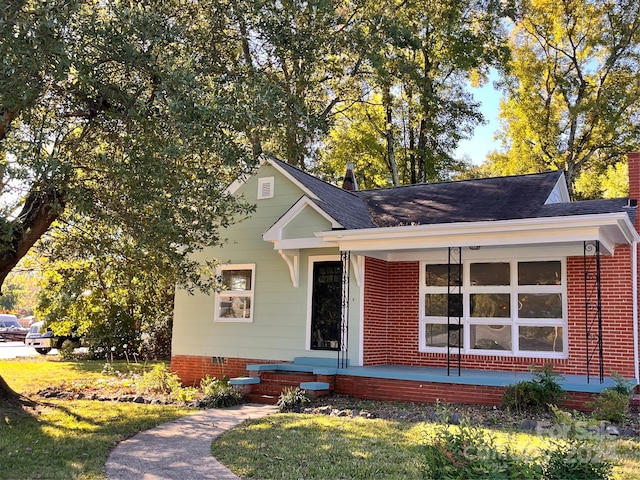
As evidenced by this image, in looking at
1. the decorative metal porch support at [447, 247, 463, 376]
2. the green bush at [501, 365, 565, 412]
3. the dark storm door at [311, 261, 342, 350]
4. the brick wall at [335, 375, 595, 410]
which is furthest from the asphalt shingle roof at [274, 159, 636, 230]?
the brick wall at [335, 375, 595, 410]

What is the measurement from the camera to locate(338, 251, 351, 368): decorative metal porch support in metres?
11.9

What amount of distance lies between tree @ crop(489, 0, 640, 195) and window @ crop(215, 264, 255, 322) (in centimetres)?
1799

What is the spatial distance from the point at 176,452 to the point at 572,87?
85.7ft

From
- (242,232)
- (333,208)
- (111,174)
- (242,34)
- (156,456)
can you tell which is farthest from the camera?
(242,232)

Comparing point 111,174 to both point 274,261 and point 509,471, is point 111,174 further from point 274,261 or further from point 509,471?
point 509,471

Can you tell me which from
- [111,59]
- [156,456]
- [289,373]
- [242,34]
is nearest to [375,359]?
[289,373]

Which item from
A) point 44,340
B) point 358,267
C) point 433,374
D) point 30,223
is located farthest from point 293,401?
point 44,340

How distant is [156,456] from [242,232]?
744cm

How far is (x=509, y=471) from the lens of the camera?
418 cm

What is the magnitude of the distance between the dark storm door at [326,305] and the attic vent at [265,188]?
2.22 metres

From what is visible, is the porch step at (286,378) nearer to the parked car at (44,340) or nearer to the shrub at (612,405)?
→ the shrub at (612,405)

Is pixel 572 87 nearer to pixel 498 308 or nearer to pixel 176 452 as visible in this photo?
pixel 498 308

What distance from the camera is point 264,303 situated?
13.3 m

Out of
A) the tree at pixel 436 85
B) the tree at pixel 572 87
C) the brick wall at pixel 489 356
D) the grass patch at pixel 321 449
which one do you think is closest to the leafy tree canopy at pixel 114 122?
the grass patch at pixel 321 449
